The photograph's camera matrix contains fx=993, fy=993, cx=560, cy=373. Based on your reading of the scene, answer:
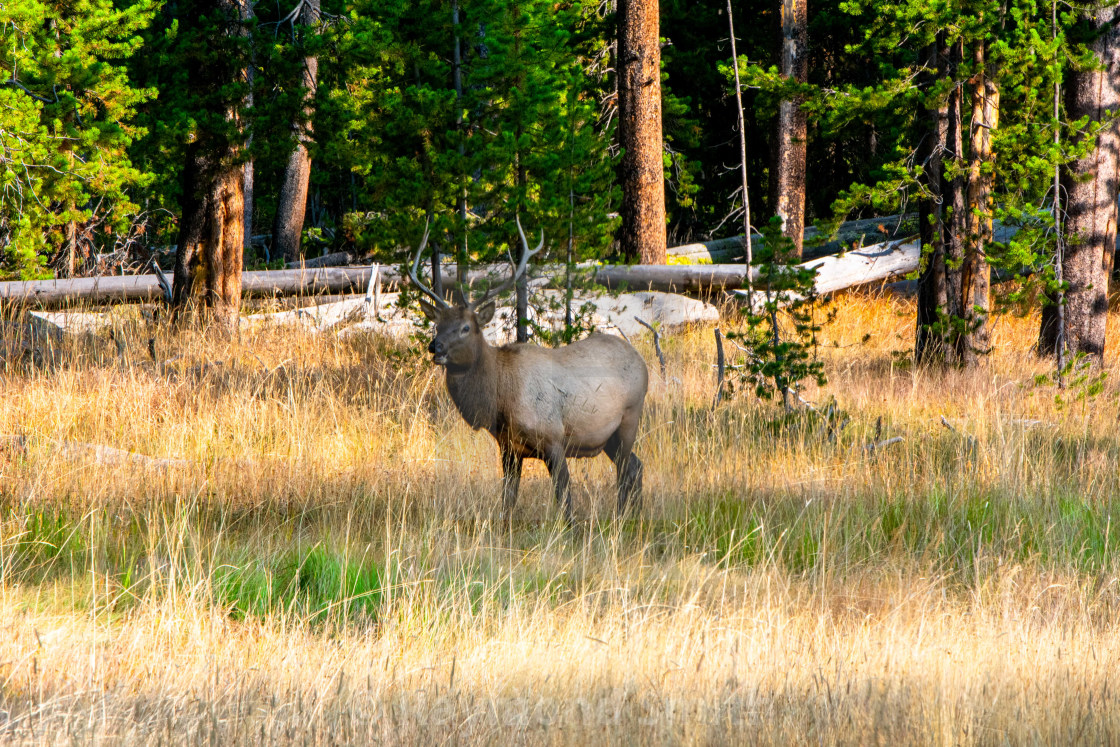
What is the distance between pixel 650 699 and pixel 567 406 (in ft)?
7.80

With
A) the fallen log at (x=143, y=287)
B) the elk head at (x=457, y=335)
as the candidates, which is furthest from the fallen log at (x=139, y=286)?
the elk head at (x=457, y=335)

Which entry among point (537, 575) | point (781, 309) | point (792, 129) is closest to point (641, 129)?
point (792, 129)

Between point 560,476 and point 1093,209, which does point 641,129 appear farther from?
point 560,476

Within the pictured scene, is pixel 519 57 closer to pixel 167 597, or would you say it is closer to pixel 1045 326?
pixel 167 597

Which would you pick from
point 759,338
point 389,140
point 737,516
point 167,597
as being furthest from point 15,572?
point 759,338

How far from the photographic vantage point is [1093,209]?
934 centimetres

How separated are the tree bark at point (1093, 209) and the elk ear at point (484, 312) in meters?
6.16

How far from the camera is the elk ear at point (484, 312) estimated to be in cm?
564

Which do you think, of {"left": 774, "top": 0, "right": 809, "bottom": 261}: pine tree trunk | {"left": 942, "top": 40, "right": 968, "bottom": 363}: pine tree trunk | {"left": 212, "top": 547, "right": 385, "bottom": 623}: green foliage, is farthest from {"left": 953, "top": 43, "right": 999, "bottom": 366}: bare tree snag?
{"left": 774, "top": 0, "right": 809, "bottom": 261}: pine tree trunk

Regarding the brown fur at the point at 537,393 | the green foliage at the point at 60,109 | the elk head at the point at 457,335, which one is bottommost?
the brown fur at the point at 537,393

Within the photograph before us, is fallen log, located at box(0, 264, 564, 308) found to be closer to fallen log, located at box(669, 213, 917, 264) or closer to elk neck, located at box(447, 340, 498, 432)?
fallen log, located at box(669, 213, 917, 264)

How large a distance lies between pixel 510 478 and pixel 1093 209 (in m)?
6.83

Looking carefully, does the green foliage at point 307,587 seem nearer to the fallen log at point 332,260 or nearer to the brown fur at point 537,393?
the brown fur at point 537,393

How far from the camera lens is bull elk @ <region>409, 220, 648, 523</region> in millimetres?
5414
